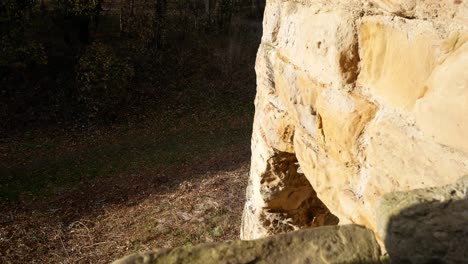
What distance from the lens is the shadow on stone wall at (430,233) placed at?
1088 millimetres

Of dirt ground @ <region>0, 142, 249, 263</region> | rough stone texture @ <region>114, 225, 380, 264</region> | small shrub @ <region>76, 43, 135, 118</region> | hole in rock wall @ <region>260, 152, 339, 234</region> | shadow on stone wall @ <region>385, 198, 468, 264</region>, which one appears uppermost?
shadow on stone wall @ <region>385, 198, 468, 264</region>

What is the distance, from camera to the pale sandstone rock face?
1415mm

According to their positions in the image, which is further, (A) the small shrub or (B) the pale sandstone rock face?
(A) the small shrub

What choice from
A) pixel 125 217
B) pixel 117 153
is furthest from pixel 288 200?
pixel 117 153

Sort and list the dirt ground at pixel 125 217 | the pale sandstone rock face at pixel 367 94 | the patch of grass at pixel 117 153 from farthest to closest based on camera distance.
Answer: the patch of grass at pixel 117 153, the dirt ground at pixel 125 217, the pale sandstone rock face at pixel 367 94

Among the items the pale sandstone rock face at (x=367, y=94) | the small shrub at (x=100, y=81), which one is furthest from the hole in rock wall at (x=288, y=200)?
the small shrub at (x=100, y=81)

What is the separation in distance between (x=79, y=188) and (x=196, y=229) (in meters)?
4.06

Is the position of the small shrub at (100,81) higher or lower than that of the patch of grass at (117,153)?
higher

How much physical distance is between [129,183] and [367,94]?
10.5 metres

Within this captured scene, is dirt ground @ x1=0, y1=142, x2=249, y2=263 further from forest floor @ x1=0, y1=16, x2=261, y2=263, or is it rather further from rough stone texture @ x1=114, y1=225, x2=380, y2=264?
rough stone texture @ x1=114, y1=225, x2=380, y2=264

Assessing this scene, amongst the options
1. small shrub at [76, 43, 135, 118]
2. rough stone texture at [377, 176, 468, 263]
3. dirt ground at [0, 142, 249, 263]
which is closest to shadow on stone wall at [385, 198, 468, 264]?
rough stone texture at [377, 176, 468, 263]

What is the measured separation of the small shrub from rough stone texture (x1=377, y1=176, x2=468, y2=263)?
1427 centimetres

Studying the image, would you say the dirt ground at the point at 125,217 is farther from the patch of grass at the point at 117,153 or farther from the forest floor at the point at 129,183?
the patch of grass at the point at 117,153

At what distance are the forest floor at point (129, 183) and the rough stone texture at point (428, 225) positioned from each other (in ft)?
23.9
